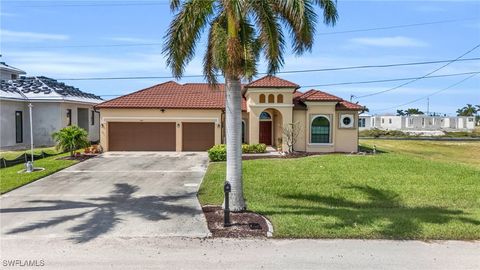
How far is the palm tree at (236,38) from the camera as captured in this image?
9891mm

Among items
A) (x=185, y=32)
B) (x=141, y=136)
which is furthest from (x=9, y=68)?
(x=185, y=32)

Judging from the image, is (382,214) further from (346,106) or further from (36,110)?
(36,110)

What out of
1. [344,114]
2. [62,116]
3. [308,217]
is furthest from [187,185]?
[62,116]

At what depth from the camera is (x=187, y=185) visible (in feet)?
50.8

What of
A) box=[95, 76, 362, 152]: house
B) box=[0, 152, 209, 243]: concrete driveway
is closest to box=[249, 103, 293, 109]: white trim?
box=[95, 76, 362, 152]: house

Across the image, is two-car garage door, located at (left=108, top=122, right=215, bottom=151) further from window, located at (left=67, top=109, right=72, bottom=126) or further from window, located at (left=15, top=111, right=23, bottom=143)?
window, located at (left=15, top=111, right=23, bottom=143)

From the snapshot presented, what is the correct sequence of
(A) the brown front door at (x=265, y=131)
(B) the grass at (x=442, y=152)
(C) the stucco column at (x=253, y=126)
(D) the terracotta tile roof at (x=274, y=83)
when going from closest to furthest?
(D) the terracotta tile roof at (x=274, y=83) → (C) the stucco column at (x=253, y=126) → (B) the grass at (x=442, y=152) → (A) the brown front door at (x=265, y=131)

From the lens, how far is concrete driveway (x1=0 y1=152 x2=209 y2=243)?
904 centimetres

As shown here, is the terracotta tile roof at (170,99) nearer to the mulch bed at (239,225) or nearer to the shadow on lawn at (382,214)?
the shadow on lawn at (382,214)

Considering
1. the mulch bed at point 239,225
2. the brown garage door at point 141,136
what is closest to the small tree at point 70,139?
the brown garage door at point 141,136

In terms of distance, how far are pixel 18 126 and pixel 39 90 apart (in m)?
3.20

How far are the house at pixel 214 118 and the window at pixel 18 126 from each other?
19.8 feet

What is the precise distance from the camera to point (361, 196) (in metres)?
14.2

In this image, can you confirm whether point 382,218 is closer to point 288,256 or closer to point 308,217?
point 308,217
